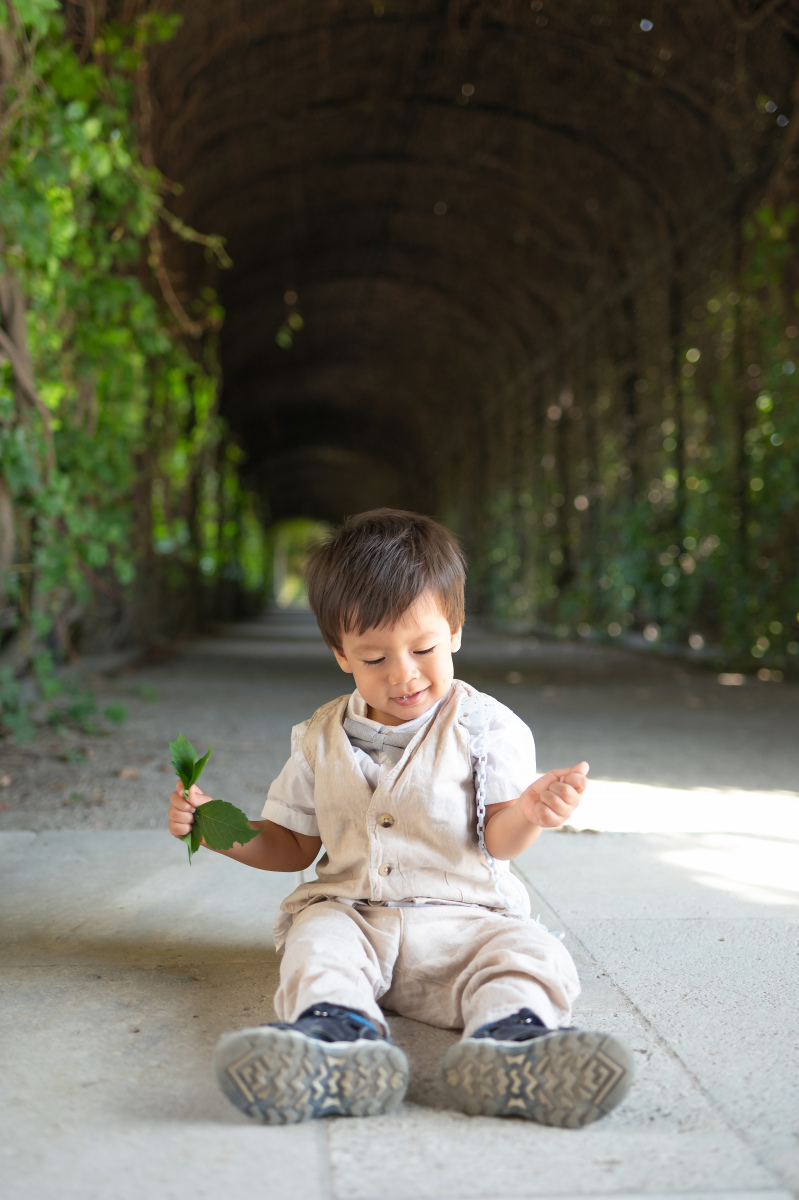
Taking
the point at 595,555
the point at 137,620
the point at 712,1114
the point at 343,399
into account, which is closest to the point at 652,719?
the point at 712,1114

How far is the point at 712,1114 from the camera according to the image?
1177 mm

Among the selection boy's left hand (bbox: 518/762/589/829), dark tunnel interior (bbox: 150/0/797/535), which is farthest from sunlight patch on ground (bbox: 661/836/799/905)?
dark tunnel interior (bbox: 150/0/797/535)

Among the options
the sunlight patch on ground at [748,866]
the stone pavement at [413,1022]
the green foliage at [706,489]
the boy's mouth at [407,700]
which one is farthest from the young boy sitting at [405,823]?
the green foliage at [706,489]

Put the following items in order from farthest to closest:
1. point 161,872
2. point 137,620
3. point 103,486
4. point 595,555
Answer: point 595,555
point 137,620
point 103,486
point 161,872

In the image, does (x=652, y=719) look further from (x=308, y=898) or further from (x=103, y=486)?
(x=308, y=898)

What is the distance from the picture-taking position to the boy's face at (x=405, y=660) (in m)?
1.55

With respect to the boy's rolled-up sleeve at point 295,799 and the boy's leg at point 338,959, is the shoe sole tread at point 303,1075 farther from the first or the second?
the boy's rolled-up sleeve at point 295,799

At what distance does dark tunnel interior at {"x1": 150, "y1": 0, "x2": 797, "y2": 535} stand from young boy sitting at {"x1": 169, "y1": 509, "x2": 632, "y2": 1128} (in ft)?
16.2

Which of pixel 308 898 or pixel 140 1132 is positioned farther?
pixel 308 898

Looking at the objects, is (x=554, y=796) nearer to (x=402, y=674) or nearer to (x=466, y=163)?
(x=402, y=674)

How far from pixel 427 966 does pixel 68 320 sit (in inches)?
161

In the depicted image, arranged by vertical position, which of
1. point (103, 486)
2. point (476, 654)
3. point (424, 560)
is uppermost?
point (103, 486)

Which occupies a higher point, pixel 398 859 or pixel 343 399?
pixel 343 399

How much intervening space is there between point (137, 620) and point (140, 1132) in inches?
281
